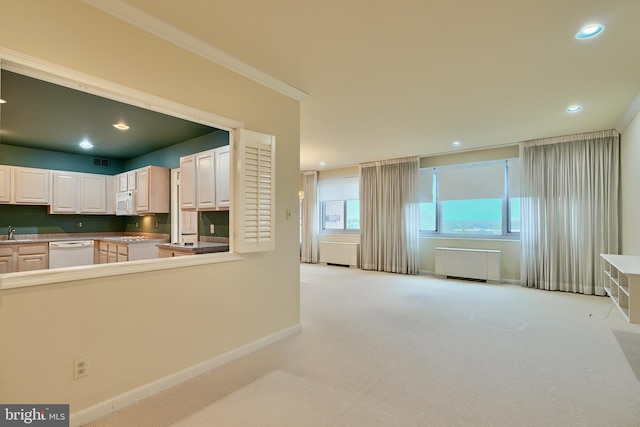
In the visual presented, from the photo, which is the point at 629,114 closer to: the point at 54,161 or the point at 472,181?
the point at 472,181

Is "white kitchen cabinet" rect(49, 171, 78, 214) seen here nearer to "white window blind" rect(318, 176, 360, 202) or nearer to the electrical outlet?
the electrical outlet

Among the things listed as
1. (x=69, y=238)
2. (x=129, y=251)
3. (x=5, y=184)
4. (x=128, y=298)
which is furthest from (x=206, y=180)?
(x=5, y=184)

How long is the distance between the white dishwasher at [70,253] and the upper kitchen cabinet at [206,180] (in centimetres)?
266

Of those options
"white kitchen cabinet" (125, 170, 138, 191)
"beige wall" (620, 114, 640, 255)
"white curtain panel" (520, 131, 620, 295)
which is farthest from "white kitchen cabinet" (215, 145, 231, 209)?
"white curtain panel" (520, 131, 620, 295)

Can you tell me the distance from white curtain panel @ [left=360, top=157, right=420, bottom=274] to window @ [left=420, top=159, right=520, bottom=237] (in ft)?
1.09

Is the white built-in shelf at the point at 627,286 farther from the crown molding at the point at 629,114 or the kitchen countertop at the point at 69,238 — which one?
Answer: the kitchen countertop at the point at 69,238

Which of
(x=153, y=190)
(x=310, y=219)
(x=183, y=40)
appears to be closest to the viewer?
(x=183, y=40)

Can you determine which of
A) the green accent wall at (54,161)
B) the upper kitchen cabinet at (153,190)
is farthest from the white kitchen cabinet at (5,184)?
the upper kitchen cabinet at (153,190)

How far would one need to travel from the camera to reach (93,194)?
587cm

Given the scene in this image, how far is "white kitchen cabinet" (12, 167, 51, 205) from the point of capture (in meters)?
5.07

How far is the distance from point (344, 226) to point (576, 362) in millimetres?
5928

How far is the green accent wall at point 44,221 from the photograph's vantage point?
17.1 ft

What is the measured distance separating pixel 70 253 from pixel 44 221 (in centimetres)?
93

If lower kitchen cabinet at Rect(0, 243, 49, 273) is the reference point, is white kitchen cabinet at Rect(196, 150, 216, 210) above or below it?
above
